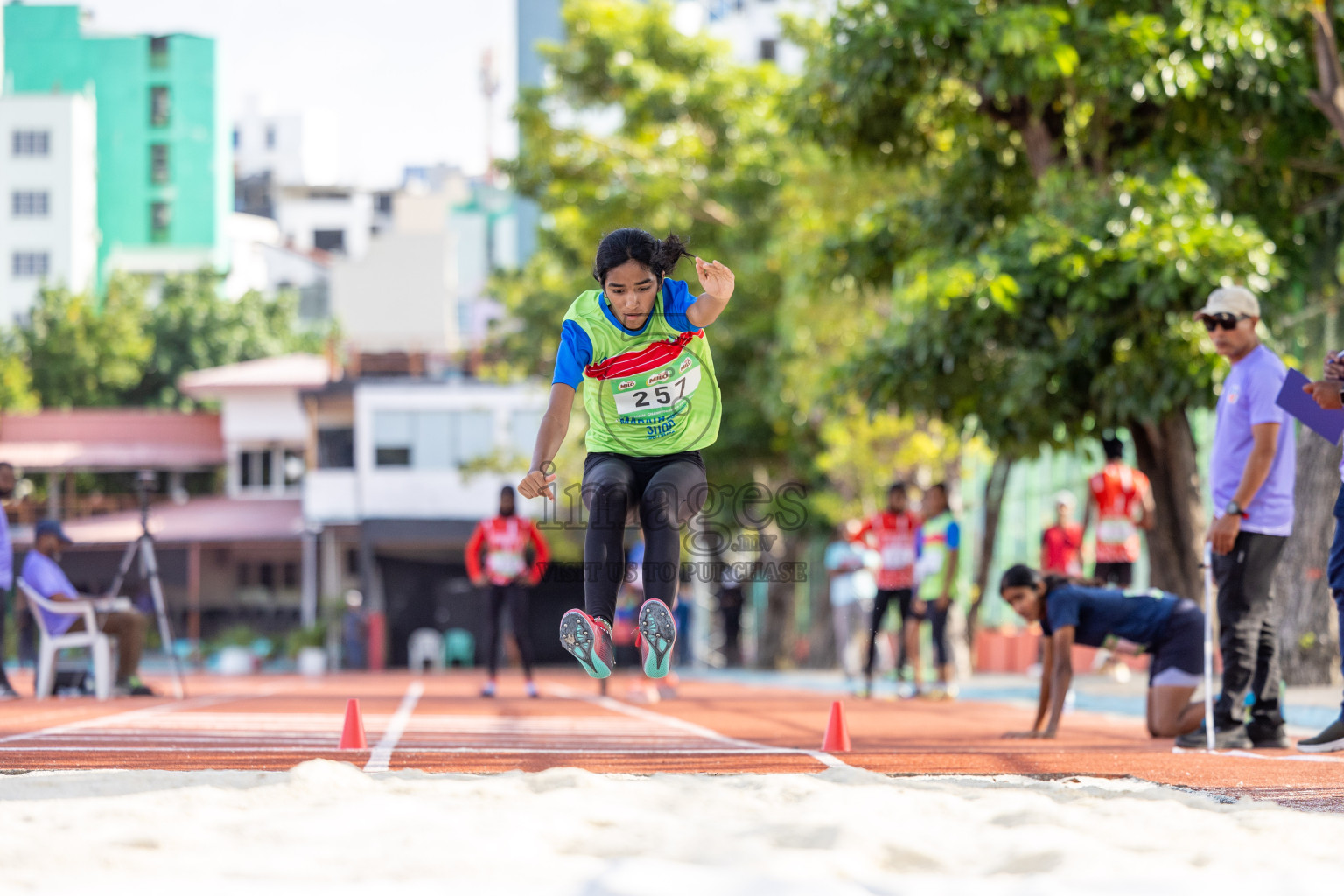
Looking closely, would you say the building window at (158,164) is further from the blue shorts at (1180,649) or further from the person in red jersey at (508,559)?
the blue shorts at (1180,649)

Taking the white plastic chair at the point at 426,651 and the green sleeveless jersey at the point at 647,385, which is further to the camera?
the white plastic chair at the point at 426,651

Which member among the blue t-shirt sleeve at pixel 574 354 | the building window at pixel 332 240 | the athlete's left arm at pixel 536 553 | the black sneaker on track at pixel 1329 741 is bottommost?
the black sneaker on track at pixel 1329 741

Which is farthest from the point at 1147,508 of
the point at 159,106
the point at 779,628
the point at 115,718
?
the point at 159,106

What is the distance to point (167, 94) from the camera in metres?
72.0

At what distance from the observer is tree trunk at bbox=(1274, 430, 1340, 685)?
13.2 m

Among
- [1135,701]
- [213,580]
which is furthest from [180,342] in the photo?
[1135,701]

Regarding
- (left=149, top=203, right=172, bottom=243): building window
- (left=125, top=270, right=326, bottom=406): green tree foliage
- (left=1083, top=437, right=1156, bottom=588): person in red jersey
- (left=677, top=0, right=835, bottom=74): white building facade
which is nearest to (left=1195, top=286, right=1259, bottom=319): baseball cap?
(left=1083, top=437, right=1156, bottom=588): person in red jersey

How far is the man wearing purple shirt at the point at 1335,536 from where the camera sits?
7031 millimetres

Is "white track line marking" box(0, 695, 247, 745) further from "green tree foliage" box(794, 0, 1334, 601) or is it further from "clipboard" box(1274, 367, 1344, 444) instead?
"green tree foliage" box(794, 0, 1334, 601)

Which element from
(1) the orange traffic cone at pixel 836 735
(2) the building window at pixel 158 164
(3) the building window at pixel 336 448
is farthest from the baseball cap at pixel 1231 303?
(2) the building window at pixel 158 164

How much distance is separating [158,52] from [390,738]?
69998mm

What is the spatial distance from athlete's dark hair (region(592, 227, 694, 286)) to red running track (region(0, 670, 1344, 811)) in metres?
1.91

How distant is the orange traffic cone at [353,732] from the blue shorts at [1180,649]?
463cm

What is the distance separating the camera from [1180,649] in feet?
30.1
